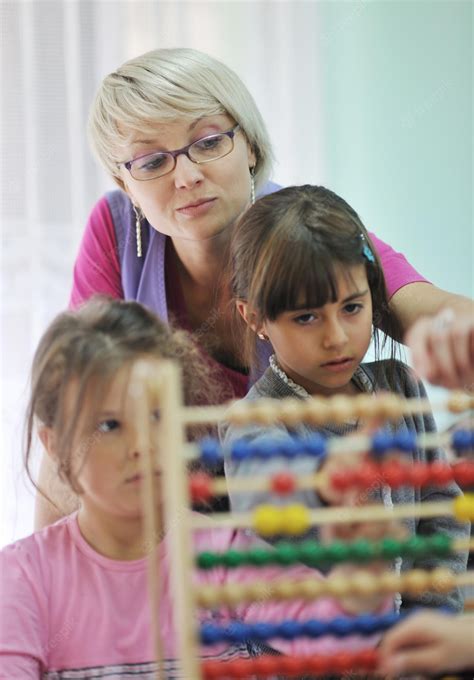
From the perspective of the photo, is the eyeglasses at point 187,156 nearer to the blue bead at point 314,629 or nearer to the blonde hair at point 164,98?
the blonde hair at point 164,98

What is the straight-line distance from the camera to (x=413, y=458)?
1185 millimetres

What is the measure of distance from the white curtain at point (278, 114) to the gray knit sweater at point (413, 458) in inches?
41.9

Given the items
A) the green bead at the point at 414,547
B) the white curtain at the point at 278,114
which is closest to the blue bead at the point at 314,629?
the green bead at the point at 414,547

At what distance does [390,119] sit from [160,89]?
121cm

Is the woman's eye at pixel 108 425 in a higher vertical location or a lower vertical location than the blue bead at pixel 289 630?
higher

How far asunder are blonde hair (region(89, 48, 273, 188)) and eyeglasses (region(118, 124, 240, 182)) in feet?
0.11

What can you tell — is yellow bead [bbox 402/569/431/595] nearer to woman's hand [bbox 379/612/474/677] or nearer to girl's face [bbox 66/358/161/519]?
woman's hand [bbox 379/612/474/677]

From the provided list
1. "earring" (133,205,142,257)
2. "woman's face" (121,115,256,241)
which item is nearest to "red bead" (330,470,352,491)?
"woman's face" (121,115,256,241)

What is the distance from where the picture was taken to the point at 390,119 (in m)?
2.42

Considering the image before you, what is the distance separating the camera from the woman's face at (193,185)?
4.41 feet

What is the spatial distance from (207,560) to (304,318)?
1.22 feet

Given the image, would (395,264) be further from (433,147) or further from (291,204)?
(433,147)


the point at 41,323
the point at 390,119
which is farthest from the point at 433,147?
the point at 41,323

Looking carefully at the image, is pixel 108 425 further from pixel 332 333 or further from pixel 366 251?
pixel 366 251
